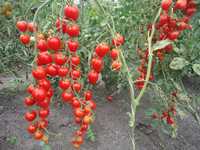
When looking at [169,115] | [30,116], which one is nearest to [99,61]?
[30,116]

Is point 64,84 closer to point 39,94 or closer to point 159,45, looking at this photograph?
point 39,94

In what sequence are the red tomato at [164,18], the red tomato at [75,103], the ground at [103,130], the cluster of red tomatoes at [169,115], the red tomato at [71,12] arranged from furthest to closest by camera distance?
the ground at [103,130] < the cluster of red tomatoes at [169,115] < the red tomato at [164,18] < the red tomato at [75,103] < the red tomato at [71,12]

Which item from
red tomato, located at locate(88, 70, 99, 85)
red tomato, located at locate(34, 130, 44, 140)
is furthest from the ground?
red tomato, located at locate(88, 70, 99, 85)

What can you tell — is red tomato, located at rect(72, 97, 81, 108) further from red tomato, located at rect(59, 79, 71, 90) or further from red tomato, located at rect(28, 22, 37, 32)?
red tomato, located at rect(28, 22, 37, 32)

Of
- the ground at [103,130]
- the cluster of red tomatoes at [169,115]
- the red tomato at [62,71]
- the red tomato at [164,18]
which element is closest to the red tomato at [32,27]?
the red tomato at [62,71]

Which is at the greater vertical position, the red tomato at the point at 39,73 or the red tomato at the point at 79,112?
the red tomato at the point at 39,73

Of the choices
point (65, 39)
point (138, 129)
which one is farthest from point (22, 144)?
point (65, 39)

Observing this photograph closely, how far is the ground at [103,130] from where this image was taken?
2197 millimetres

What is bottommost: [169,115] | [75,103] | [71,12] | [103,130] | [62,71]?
[103,130]

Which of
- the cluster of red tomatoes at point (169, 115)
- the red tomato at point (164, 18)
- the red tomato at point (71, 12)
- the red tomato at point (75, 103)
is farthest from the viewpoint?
the cluster of red tomatoes at point (169, 115)

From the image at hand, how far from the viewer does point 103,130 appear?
2373mm

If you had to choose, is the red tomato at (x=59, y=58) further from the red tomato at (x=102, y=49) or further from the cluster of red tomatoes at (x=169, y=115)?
the cluster of red tomatoes at (x=169, y=115)

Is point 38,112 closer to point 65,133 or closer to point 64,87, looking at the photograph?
point 64,87

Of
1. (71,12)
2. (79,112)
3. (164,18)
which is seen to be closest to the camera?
(71,12)
